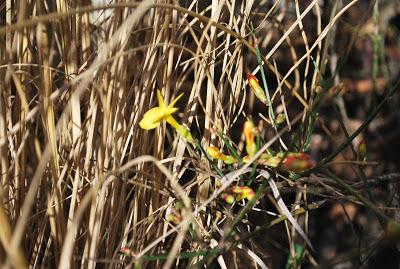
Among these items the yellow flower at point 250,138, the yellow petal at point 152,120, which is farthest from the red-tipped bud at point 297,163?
the yellow petal at point 152,120

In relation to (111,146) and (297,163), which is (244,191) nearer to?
(297,163)

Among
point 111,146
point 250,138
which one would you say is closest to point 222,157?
point 250,138

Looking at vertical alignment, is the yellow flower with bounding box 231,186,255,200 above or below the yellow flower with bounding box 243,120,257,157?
below

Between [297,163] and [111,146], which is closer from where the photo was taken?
[297,163]

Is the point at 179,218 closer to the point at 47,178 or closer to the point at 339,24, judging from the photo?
the point at 47,178

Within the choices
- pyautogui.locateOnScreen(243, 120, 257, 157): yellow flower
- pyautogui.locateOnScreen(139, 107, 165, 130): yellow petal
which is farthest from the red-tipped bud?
pyautogui.locateOnScreen(139, 107, 165, 130): yellow petal

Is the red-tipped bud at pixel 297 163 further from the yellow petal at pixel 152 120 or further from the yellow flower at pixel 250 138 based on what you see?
the yellow petal at pixel 152 120

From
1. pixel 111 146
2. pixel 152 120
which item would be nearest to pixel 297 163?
pixel 152 120

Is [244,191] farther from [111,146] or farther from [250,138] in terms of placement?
[111,146]

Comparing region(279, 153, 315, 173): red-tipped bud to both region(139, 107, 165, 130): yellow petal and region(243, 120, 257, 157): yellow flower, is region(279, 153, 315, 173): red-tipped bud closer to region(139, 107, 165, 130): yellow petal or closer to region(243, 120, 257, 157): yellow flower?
region(243, 120, 257, 157): yellow flower

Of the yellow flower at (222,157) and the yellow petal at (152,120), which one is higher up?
the yellow petal at (152,120)

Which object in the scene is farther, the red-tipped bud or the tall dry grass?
the tall dry grass

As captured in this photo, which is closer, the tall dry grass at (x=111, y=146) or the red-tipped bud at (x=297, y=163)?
the red-tipped bud at (x=297, y=163)

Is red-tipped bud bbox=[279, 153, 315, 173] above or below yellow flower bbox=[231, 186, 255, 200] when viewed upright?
above
